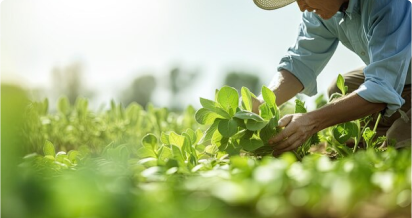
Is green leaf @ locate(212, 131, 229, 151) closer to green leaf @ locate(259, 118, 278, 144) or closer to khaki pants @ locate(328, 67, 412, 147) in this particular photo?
green leaf @ locate(259, 118, 278, 144)

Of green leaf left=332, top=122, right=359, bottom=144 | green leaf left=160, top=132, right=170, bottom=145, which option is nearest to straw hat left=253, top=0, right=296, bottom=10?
green leaf left=332, top=122, right=359, bottom=144

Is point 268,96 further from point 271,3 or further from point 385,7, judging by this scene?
point 271,3

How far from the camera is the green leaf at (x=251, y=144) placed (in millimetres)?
1716

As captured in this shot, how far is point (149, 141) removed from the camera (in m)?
1.66

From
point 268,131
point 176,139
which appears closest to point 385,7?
point 268,131

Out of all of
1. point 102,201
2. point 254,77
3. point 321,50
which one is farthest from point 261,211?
point 254,77

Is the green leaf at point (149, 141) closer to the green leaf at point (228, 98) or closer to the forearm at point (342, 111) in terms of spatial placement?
the green leaf at point (228, 98)

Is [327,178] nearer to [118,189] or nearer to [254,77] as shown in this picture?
[118,189]

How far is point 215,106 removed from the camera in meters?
1.73

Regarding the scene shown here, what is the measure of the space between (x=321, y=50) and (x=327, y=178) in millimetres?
2253

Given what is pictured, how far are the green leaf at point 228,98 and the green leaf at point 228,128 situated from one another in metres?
0.06

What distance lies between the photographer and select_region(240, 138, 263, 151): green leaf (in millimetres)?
1716

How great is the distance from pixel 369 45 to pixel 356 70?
35.2 inches

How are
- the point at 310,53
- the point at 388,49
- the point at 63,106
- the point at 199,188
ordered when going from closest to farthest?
the point at 199,188
the point at 388,49
the point at 310,53
the point at 63,106
